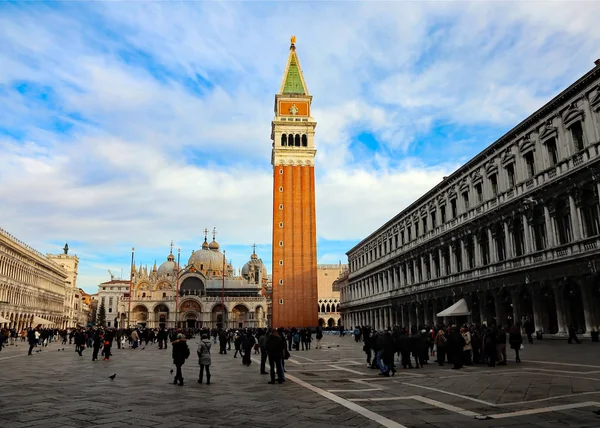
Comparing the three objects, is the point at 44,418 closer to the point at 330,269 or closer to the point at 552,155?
the point at 552,155

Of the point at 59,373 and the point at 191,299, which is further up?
the point at 191,299

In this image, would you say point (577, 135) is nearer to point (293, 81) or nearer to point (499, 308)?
point (499, 308)

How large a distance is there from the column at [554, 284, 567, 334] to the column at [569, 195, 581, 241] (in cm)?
272

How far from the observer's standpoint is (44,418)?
7980 mm

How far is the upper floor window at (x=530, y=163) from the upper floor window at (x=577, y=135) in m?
3.29

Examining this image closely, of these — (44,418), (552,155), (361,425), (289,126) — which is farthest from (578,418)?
(289,126)

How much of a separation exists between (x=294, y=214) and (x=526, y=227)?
42449 mm

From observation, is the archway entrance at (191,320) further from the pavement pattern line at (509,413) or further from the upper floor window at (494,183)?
the pavement pattern line at (509,413)

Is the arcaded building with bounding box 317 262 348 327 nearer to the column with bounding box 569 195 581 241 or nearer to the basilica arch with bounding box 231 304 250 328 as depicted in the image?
the basilica arch with bounding box 231 304 250 328

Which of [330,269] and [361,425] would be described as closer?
[361,425]

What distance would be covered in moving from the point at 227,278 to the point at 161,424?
95532 mm

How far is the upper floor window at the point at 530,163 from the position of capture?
26.7 meters

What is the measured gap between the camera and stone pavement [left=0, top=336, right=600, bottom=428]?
25.4 feet

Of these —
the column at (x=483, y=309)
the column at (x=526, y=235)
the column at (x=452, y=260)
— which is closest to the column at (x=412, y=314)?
the column at (x=452, y=260)
